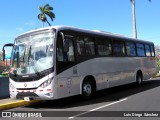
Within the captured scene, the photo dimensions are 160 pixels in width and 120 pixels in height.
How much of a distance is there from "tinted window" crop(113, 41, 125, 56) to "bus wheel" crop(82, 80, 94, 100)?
10.5 ft

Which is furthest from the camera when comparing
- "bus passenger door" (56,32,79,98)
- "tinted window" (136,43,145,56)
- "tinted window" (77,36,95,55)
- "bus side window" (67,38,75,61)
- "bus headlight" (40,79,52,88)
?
"tinted window" (136,43,145,56)

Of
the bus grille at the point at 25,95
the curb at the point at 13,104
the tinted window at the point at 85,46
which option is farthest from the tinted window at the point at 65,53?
the curb at the point at 13,104

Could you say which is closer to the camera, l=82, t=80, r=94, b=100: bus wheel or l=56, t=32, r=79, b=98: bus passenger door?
l=56, t=32, r=79, b=98: bus passenger door

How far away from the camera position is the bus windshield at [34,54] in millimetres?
11180

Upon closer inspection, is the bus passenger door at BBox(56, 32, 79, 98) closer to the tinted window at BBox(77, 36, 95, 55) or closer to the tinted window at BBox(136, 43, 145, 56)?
the tinted window at BBox(77, 36, 95, 55)

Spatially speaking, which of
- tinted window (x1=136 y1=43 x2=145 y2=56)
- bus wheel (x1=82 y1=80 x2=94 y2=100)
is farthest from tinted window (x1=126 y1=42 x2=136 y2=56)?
bus wheel (x1=82 y1=80 x2=94 y2=100)

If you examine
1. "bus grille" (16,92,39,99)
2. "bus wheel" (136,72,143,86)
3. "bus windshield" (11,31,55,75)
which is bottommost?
"bus grille" (16,92,39,99)

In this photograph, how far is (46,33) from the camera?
11.7 meters

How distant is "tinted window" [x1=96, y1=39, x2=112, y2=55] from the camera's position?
14387 millimetres

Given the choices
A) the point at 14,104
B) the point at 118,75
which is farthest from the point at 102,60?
the point at 14,104

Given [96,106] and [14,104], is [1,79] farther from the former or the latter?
[96,106]

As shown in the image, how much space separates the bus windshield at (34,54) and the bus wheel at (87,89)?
2.47 metres

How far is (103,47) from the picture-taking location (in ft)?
48.6

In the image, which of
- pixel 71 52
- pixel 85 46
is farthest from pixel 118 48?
pixel 71 52
